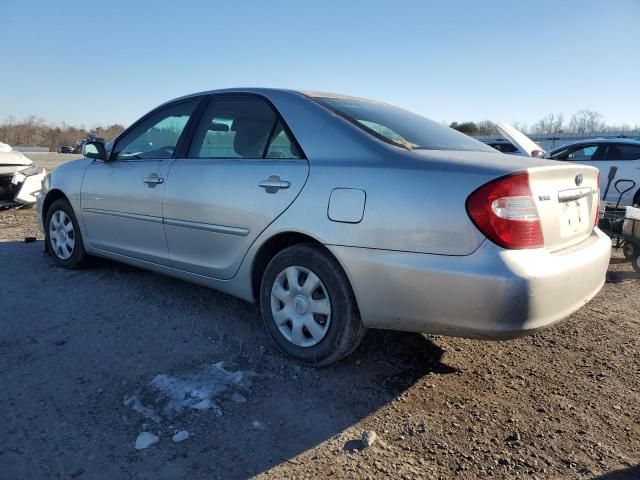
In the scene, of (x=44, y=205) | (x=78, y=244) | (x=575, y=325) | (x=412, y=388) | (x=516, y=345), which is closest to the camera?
(x=412, y=388)

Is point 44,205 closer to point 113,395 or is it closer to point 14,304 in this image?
point 14,304

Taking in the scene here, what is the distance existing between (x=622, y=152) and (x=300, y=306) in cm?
958

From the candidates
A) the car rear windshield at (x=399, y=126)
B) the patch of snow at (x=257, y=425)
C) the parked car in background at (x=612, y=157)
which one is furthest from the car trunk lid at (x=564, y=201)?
the parked car in background at (x=612, y=157)

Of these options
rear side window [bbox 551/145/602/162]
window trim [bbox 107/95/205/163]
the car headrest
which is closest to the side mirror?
window trim [bbox 107/95/205/163]

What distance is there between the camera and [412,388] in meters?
2.93

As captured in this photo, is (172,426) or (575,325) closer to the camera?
(172,426)

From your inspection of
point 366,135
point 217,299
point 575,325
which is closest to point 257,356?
point 217,299

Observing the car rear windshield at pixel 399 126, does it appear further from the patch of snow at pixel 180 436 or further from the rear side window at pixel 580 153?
the rear side window at pixel 580 153

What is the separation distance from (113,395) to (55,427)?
33cm

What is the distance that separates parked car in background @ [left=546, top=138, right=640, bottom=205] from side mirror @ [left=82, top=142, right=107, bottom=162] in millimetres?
7892

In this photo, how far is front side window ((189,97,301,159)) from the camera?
11.0 feet

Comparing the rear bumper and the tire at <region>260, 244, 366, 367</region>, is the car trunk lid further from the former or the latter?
the tire at <region>260, 244, 366, 367</region>

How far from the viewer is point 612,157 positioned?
10.4 meters

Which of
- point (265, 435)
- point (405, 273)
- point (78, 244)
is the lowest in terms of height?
point (265, 435)
